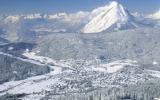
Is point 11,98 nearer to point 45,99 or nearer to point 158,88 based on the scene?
point 45,99

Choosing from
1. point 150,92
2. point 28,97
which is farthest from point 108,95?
point 28,97

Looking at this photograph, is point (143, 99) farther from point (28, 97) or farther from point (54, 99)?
point (28, 97)

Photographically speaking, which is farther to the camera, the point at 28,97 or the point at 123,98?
the point at 28,97

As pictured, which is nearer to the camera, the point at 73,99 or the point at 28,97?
the point at 73,99

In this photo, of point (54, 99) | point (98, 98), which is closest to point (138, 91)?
point (98, 98)

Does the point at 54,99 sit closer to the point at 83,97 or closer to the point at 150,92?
the point at 83,97

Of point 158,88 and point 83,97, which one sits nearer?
point 83,97

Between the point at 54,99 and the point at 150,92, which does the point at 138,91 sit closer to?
the point at 150,92

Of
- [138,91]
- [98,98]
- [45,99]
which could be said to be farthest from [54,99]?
[138,91]
